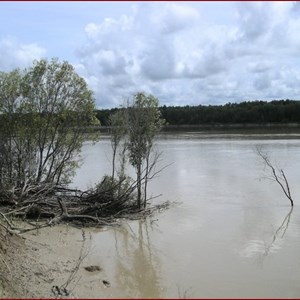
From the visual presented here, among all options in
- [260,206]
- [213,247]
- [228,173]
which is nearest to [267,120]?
[228,173]

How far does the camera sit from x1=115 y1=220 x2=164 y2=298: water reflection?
10.9 m

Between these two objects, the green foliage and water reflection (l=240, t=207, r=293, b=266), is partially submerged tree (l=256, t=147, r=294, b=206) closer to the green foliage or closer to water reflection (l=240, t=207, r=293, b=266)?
water reflection (l=240, t=207, r=293, b=266)

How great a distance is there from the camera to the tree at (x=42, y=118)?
21469 mm

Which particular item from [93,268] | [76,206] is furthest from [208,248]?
[76,206]

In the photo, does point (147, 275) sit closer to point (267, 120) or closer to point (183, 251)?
point (183, 251)

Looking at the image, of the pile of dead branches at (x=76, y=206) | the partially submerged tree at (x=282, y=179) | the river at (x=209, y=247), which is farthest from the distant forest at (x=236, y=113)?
the pile of dead branches at (x=76, y=206)

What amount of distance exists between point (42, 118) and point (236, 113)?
117 meters

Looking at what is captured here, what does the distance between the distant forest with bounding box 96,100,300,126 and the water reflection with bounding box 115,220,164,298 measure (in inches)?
4555

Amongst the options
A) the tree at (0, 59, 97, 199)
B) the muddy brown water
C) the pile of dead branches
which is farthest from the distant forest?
the pile of dead branches

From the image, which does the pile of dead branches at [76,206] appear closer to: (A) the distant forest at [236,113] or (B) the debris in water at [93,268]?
(B) the debris in water at [93,268]

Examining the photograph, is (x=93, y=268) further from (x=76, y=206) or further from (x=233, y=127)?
(x=233, y=127)

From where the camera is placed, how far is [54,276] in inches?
426

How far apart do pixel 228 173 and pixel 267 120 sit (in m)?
100

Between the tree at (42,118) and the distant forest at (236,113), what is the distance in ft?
358
